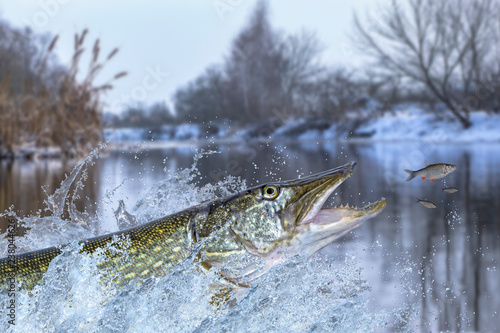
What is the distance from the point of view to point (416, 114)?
20.5 meters

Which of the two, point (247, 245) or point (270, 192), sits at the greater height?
point (270, 192)

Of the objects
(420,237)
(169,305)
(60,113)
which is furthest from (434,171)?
(60,113)

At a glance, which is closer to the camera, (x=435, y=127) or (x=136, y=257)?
(x=136, y=257)

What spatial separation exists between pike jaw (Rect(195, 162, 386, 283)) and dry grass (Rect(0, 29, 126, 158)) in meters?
8.56

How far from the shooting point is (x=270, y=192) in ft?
4.98

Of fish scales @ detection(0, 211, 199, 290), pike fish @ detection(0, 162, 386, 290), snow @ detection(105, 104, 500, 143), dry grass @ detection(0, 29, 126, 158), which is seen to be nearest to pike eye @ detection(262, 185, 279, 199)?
pike fish @ detection(0, 162, 386, 290)

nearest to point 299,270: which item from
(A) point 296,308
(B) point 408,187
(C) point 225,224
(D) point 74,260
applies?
(A) point 296,308

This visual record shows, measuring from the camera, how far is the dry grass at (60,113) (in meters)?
9.90

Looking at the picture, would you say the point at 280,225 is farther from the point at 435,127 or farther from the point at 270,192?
the point at 435,127

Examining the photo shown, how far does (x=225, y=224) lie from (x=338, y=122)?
2026 cm

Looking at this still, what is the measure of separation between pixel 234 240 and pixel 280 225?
0.15m

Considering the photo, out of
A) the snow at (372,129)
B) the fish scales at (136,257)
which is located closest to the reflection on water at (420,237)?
the fish scales at (136,257)

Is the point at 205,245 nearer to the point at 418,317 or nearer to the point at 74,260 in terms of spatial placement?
the point at 74,260

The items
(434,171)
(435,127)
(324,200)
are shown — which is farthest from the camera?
(435,127)
